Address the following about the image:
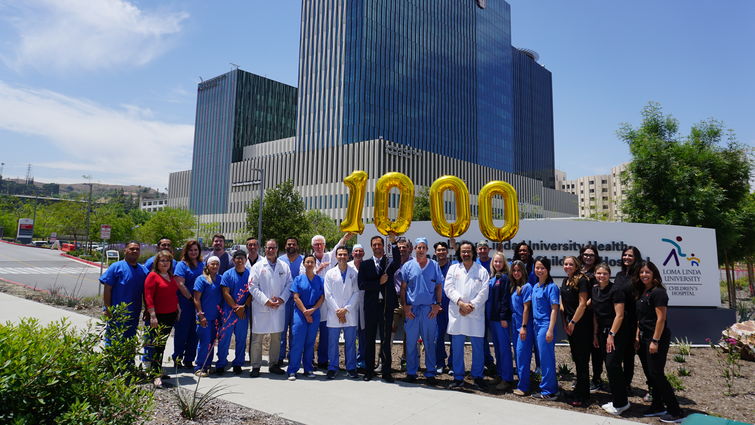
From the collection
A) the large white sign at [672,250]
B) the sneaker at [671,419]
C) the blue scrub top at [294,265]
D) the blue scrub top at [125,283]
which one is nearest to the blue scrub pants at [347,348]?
the blue scrub top at [294,265]

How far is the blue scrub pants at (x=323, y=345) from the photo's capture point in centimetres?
707

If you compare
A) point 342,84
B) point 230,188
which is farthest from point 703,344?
point 230,188

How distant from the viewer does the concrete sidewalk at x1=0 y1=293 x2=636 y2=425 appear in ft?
15.4

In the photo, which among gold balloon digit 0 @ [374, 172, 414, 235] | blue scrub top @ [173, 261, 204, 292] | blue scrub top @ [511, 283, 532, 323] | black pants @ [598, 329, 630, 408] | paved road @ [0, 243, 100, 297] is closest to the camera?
Result: black pants @ [598, 329, 630, 408]

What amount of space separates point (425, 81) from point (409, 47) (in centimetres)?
526

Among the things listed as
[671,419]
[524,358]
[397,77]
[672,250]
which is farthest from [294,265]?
[397,77]

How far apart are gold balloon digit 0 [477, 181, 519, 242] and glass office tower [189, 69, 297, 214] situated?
61324 millimetres

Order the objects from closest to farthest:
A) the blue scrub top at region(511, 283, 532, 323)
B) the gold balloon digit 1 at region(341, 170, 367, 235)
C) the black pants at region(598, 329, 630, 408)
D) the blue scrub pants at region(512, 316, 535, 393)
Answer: the black pants at region(598, 329, 630, 408) < the blue scrub pants at region(512, 316, 535, 393) < the blue scrub top at region(511, 283, 532, 323) < the gold balloon digit 1 at region(341, 170, 367, 235)

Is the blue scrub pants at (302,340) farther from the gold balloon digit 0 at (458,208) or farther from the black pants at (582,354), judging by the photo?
the gold balloon digit 0 at (458,208)

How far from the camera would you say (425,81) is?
6225 centimetres

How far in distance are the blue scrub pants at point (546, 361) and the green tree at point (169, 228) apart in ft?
123

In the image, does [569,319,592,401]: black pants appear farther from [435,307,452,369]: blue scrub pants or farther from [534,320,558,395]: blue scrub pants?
[435,307,452,369]: blue scrub pants

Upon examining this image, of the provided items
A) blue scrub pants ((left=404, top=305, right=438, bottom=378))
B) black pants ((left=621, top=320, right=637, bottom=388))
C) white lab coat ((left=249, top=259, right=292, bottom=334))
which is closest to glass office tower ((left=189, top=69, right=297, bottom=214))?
white lab coat ((left=249, top=259, right=292, bottom=334))

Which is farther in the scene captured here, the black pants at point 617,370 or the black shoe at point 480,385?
the black shoe at point 480,385
